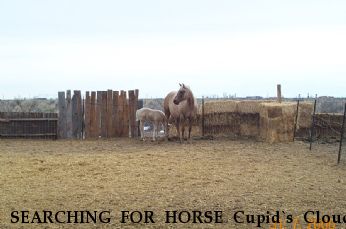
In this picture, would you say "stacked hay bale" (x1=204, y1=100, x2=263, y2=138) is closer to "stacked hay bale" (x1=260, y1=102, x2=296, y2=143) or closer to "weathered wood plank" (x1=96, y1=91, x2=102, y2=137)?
"stacked hay bale" (x1=260, y1=102, x2=296, y2=143)

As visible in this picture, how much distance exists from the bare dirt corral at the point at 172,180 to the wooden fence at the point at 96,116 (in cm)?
316

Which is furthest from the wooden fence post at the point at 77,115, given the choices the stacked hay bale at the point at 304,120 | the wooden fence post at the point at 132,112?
the stacked hay bale at the point at 304,120

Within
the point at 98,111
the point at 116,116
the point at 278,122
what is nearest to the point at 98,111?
the point at 98,111

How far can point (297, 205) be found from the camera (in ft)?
19.4

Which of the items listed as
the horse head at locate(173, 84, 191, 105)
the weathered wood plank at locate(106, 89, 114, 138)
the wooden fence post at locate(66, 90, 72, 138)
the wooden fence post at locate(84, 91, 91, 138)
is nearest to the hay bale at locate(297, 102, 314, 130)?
the horse head at locate(173, 84, 191, 105)

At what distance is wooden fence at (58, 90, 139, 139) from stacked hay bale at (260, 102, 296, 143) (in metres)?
4.91

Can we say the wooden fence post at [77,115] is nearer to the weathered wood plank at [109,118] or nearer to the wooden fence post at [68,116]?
the wooden fence post at [68,116]

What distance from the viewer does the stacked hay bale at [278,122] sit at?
43.9 feet

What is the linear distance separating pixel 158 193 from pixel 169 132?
906cm

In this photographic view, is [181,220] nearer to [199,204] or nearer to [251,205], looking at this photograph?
[199,204]

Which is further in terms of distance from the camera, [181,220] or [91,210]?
[91,210]

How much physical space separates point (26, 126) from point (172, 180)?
939 centimetres

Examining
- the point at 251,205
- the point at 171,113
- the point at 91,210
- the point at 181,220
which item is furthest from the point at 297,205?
the point at 171,113

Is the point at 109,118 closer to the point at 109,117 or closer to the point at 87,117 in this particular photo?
the point at 109,117
